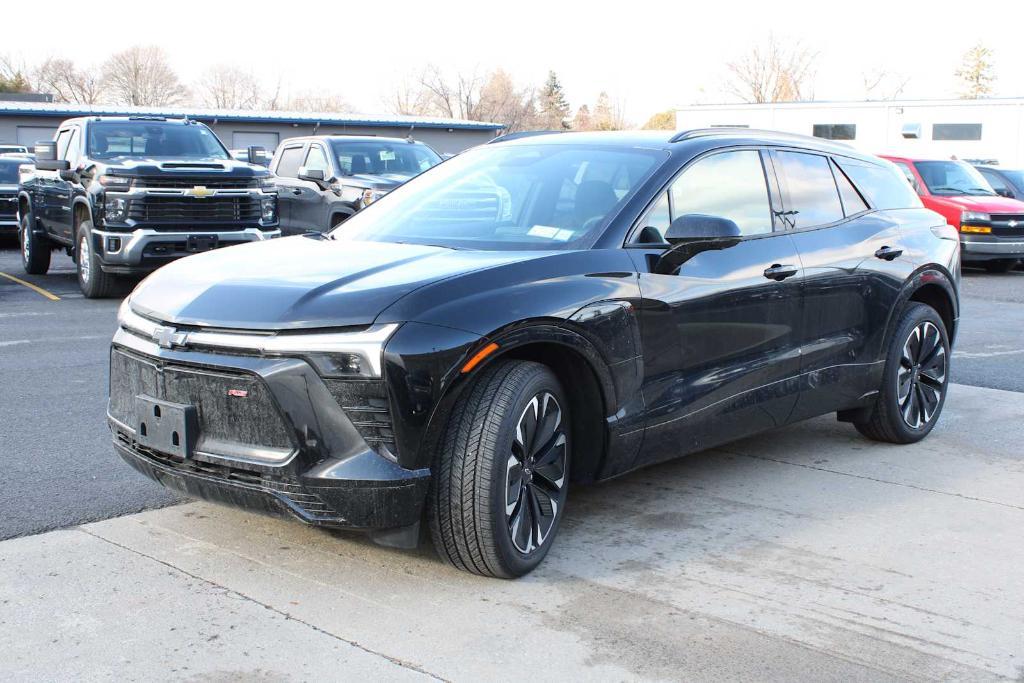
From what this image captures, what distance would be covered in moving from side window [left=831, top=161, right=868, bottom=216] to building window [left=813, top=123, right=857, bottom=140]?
33097 millimetres

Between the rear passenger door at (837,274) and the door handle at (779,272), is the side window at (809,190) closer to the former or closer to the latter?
the rear passenger door at (837,274)

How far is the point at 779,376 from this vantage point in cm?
536

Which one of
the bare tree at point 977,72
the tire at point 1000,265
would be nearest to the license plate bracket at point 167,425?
the tire at point 1000,265

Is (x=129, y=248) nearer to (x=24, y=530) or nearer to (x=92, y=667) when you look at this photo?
(x=24, y=530)

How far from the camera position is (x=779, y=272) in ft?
17.3

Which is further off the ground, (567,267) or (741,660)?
(567,267)

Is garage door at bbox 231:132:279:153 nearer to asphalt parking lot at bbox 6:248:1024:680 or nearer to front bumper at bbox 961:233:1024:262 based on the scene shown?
front bumper at bbox 961:233:1024:262

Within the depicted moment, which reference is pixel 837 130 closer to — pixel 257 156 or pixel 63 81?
pixel 257 156

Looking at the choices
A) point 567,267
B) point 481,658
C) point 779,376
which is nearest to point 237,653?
point 481,658

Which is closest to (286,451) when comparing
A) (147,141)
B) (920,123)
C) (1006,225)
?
(147,141)

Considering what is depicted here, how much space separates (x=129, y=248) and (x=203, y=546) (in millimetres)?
8138

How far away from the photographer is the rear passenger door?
219 inches

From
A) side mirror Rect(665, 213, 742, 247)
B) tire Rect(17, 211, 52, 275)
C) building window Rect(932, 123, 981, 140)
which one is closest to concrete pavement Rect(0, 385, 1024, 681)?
side mirror Rect(665, 213, 742, 247)

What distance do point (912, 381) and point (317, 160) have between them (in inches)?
394
